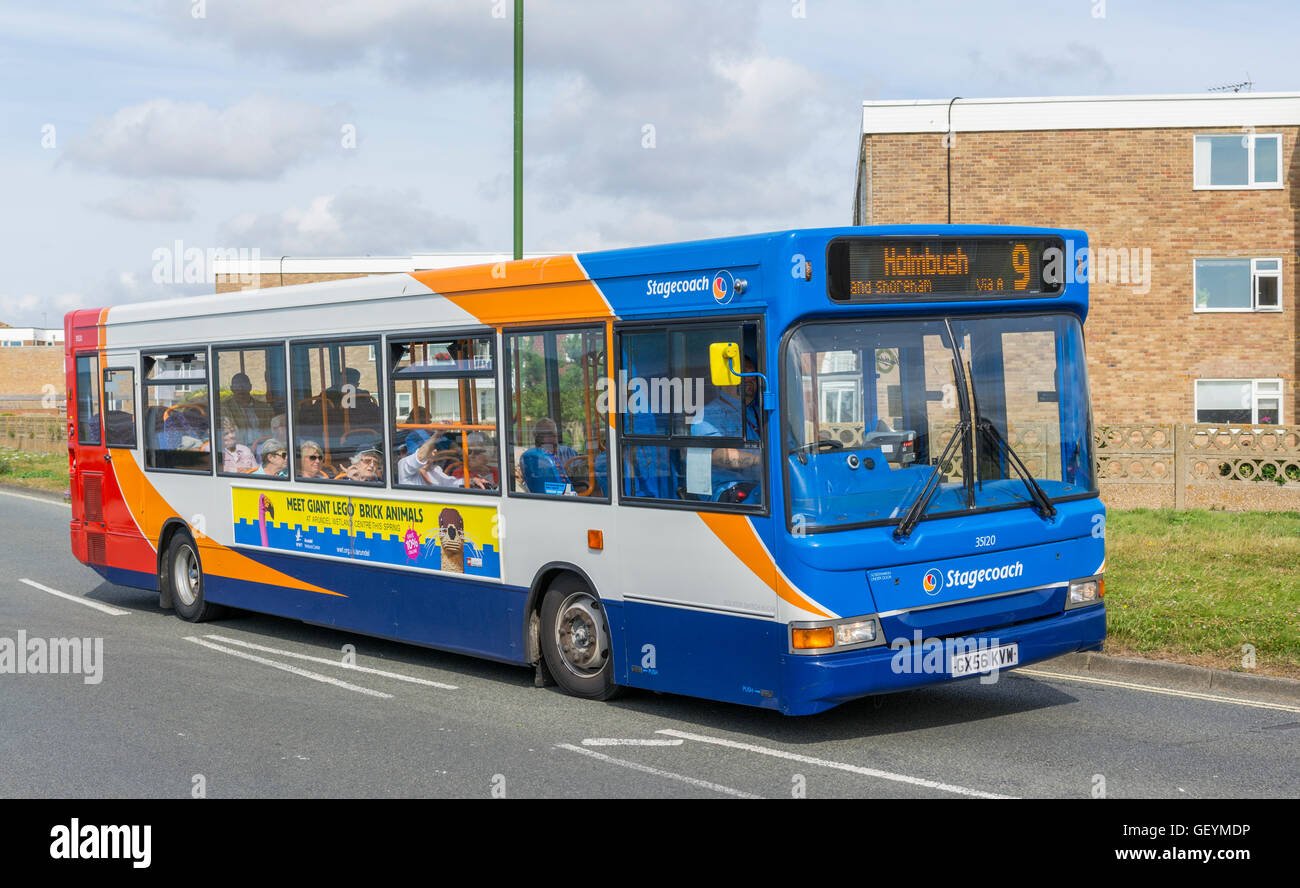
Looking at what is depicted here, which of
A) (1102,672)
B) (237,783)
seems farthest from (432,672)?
(1102,672)

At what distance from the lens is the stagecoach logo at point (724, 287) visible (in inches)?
306

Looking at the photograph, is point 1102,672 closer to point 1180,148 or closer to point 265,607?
point 265,607

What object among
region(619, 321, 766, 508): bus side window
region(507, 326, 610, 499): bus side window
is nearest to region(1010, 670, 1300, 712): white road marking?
region(619, 321, 766, 508): bus side window

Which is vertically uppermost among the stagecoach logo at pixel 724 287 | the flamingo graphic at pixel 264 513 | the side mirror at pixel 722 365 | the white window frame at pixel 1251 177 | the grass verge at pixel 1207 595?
the white window frame at pixel 1251 177

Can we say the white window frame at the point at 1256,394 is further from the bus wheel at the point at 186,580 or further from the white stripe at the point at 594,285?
the white stripe at the point at 594,285

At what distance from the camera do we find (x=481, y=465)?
9672 mm

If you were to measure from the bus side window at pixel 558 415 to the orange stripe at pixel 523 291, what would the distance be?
0.14m

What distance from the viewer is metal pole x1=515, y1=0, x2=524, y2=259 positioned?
16625 mm

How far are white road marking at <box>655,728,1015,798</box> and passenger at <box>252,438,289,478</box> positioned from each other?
4692mm

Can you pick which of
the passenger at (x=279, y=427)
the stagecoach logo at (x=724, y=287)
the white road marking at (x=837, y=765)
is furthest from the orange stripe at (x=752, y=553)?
the passenger at (x=279, y=427)

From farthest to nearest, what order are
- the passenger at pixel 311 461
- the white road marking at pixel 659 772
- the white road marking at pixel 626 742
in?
the passenger at pixel 311 461 → the white road marking at pixel 626 742 → the white road marking at pixel 659 772

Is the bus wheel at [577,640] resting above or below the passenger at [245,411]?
below

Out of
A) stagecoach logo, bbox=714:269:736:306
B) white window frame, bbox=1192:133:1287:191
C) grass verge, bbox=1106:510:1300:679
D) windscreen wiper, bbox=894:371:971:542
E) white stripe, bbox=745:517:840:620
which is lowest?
grass verge, bbox=1106:510:1300:679

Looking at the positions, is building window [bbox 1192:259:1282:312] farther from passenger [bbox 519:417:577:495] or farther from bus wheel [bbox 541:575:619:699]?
bus wheel [bbox 541:575:619:699]
